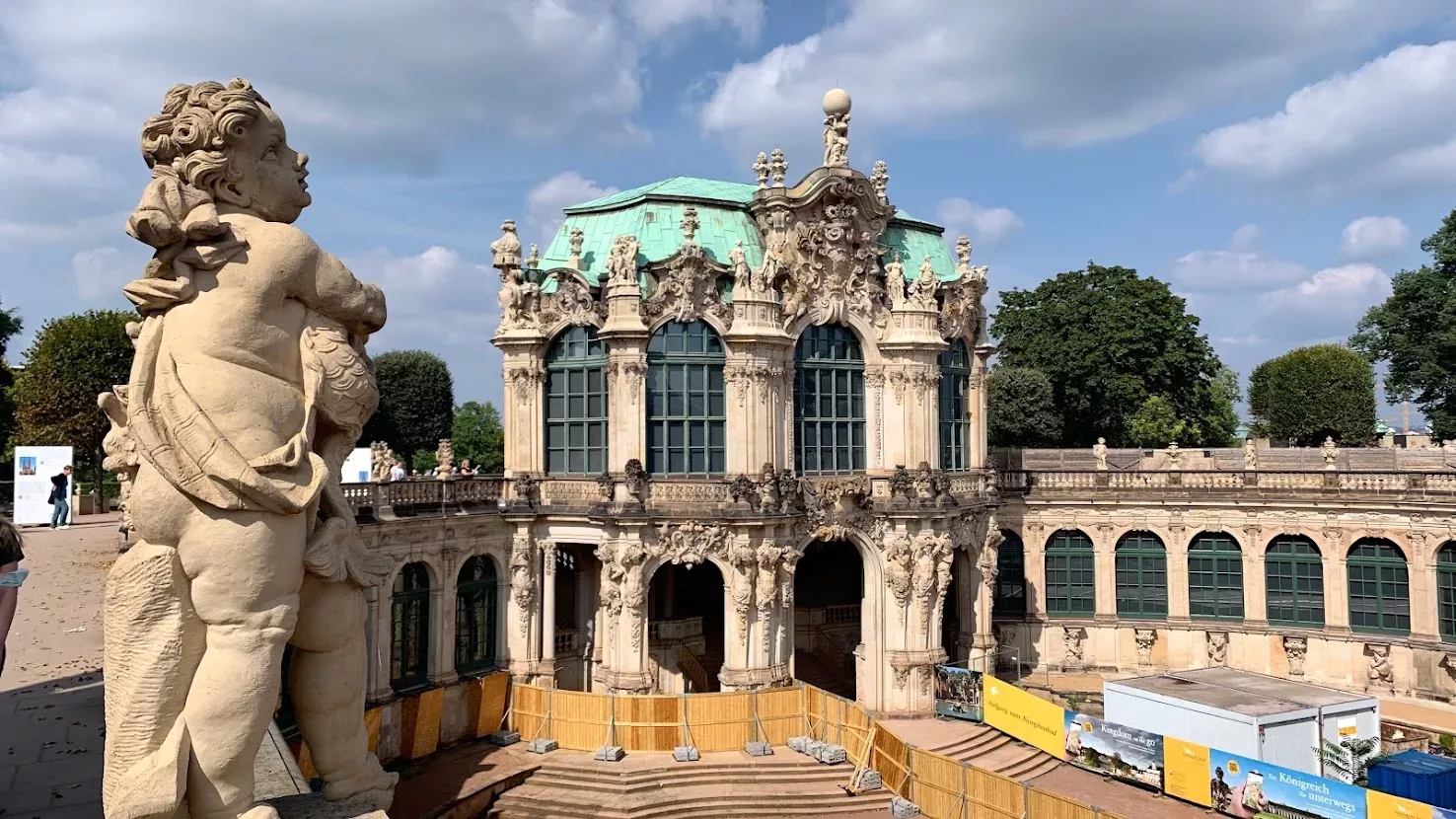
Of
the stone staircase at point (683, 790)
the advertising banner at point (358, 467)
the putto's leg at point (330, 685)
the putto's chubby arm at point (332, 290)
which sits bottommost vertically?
the stone staircase at point (683, 790)

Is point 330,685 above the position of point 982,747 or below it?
above

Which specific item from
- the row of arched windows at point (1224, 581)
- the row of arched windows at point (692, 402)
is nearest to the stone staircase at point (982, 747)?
the row of arched windows at point (692, 402)

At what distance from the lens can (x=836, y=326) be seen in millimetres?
31641

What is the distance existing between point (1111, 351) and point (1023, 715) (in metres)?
33.0

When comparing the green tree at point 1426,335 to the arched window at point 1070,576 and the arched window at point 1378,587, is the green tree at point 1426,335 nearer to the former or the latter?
the arched window at point 1378,587

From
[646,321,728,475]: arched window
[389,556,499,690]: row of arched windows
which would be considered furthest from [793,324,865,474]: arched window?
[389,556,499,690]: row of arched windows

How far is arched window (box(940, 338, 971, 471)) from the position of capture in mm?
33906

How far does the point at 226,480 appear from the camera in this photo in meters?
7.43

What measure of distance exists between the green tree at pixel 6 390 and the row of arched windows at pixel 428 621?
95.6 ft

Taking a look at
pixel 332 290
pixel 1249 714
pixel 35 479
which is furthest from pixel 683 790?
pixel 35 479

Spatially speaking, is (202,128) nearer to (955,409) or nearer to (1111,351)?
(955,409)

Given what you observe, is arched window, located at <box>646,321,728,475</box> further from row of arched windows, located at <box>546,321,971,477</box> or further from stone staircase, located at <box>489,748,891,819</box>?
stone staircase, located at <box>489,748,891,819</box>

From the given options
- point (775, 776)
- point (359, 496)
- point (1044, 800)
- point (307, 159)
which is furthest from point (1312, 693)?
point (307, 159)

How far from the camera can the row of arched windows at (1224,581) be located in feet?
113
